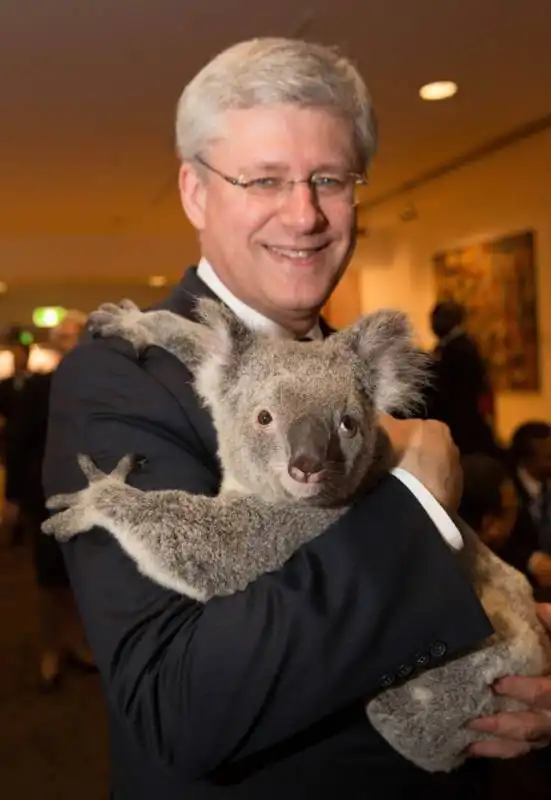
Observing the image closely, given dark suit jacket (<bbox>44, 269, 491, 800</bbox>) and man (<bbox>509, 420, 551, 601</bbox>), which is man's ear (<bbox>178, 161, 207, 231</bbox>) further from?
man (<bbox>509, 420, 551, 601</bbox>)

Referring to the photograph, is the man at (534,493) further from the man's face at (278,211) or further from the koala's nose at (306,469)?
the koala's nose at (306,469)

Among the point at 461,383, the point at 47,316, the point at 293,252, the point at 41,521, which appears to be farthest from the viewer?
the point at 47,316

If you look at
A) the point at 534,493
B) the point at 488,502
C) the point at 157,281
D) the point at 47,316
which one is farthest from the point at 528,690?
the point at 47,316

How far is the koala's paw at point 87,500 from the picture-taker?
910 millimetres

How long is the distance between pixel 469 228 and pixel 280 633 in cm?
559

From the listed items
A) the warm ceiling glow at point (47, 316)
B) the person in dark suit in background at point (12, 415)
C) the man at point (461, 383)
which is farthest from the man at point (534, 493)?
the warm ceiling glow at point (47, 316)

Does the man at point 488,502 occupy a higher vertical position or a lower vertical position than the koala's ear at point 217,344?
lower

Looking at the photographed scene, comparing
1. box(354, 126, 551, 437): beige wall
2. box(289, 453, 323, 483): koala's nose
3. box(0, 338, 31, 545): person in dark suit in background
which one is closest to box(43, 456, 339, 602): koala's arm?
box(289, 453, 323, 483): koala's nose

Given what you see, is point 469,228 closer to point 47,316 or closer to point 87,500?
point 87,500

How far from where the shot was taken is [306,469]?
83 centimetres

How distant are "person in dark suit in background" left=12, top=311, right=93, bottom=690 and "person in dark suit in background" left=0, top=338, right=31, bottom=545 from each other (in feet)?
0.09

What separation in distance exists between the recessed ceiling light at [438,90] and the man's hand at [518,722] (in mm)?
3636

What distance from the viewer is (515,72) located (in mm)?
4008

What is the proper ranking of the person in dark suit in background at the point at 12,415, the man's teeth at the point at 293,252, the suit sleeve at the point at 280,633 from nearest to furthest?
the suit sleeve at the point at 280,633, the man's teeth at the point at 293,252, the person in dark suit in background at the point at 12,415
